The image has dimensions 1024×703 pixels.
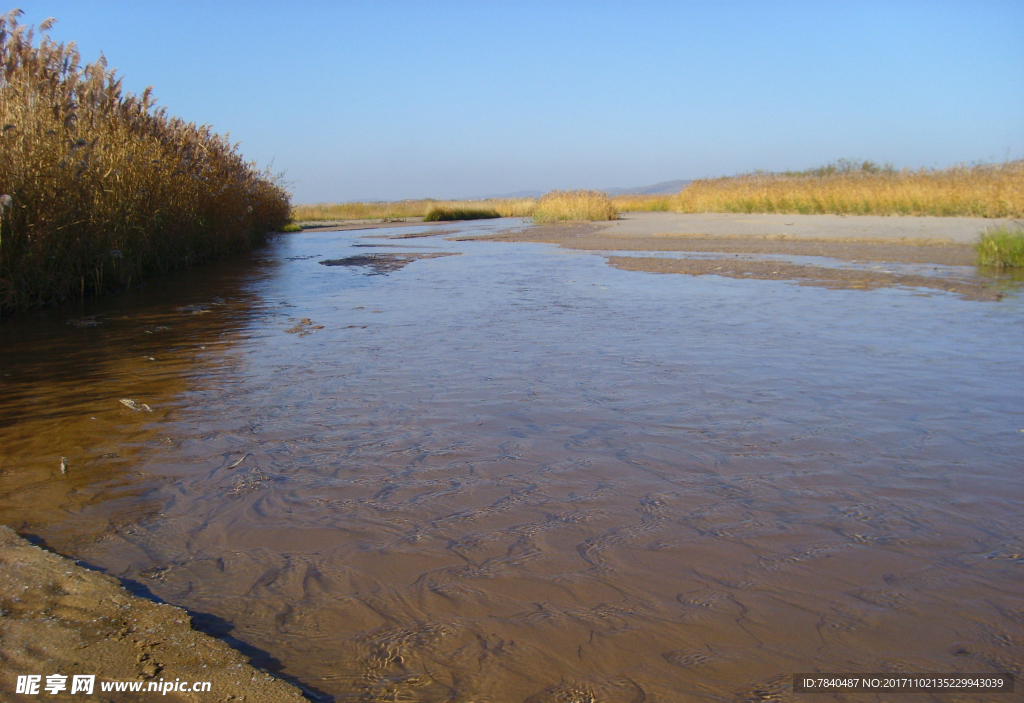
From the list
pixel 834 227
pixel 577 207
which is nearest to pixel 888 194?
pixel 834 227

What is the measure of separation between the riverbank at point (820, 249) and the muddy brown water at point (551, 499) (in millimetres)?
4052

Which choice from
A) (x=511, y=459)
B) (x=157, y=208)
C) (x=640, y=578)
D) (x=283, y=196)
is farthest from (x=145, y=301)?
(x=283, y=196)

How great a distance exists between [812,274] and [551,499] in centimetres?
921

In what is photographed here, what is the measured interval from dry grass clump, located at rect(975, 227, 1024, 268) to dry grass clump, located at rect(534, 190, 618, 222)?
72.7 ft

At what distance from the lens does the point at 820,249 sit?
49.1 ft

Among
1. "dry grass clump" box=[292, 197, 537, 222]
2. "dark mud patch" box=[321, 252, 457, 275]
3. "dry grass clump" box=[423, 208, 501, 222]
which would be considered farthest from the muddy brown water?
"dry grass clump" box=[292, 197, 537, 222]

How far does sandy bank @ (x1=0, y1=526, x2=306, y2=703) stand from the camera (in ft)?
6.08

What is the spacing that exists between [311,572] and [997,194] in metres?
20.8

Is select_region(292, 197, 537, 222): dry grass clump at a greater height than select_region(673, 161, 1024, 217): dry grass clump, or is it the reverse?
select_region(292, 197, 537, 222): dry grass clump

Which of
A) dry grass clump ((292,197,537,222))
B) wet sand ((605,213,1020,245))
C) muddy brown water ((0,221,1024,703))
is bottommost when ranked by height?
muddy brown water ((0,221,1024,703))

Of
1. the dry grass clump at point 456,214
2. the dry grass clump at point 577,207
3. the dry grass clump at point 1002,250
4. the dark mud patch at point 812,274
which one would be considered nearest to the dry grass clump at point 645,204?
the dry grass clump at point 577,207

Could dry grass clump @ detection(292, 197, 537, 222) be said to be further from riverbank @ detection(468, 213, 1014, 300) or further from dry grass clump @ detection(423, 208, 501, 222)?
riverbank @ detection(468, 213, 1014, 300)

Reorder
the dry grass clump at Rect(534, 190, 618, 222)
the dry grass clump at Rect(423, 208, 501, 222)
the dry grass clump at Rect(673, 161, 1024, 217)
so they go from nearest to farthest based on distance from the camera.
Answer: the dry grass clump at Rect(673, 161, 1024, 217), the dry grass clump at Rect(534, 190, 618, 222), the dry grass clump at Rect(423, 208, 501, 222)

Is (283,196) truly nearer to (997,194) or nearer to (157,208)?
(157,208)
